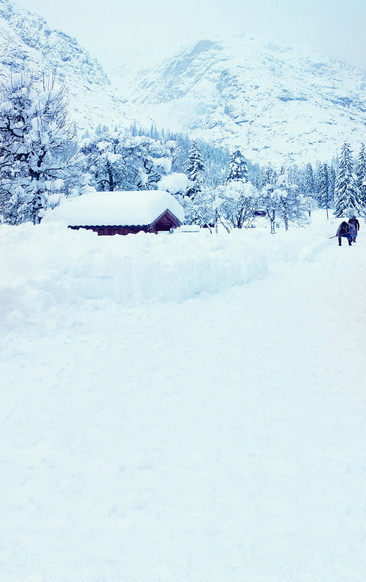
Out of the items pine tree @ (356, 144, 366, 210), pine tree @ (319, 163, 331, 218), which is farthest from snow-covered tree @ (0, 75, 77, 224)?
pine tree @ (319, 163, 331, 218)

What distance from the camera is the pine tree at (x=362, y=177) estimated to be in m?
66.1

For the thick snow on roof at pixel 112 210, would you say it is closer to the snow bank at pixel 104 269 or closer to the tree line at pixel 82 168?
the tree line at pixel 82 168

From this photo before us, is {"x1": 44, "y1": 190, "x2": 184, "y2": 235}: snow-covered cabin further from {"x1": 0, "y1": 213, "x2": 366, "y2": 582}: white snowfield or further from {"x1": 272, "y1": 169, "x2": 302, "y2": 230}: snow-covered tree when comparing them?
{"x1": 272, "y1": 169, "x2": 302, "y2": 230}: snow-covered tree

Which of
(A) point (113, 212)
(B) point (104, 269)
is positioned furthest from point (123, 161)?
(B) point (104, 269)

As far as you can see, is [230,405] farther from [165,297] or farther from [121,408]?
[165,297]

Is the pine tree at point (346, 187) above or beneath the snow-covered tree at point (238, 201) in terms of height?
above

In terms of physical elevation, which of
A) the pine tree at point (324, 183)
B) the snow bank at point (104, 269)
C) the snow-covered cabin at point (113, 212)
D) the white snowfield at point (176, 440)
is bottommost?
the white snowfield at point (176, 440)

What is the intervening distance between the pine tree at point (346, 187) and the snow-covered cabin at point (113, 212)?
5334 centimetres

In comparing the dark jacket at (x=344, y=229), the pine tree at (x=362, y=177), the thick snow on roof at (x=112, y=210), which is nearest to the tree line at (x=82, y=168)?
the thick snow on roof at (x=112, y=210)

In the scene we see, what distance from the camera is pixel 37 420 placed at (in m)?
3.96

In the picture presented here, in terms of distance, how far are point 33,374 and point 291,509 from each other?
138 inches

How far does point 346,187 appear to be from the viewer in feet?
223

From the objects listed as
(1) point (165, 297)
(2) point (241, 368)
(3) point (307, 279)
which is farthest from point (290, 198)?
(2) point (241, 368)

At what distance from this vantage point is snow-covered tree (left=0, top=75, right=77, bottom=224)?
2311 cm
